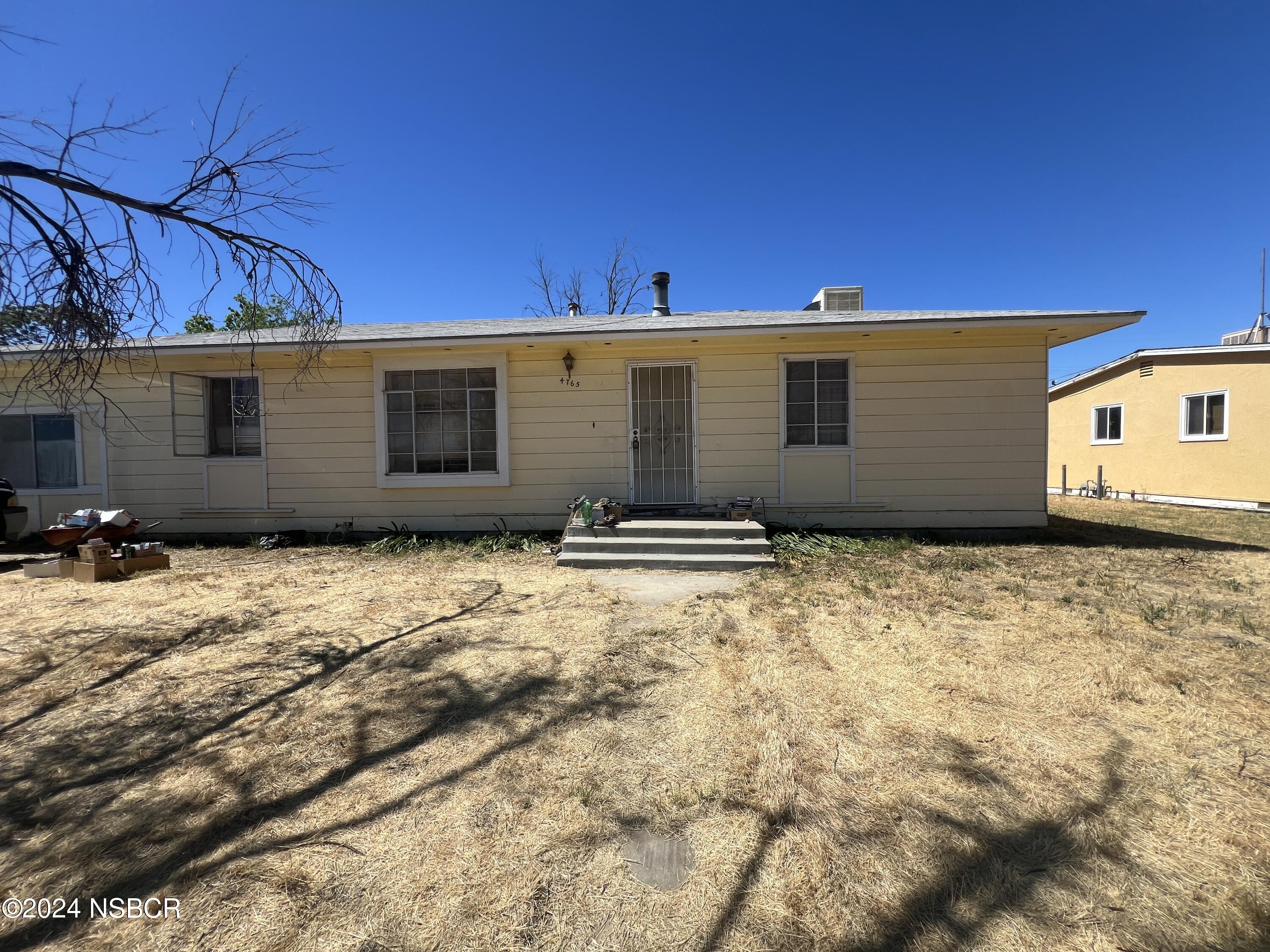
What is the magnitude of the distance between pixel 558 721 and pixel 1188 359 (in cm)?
1499

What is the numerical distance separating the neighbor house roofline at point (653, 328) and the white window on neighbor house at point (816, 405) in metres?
0.64

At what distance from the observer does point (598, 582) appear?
221 inches

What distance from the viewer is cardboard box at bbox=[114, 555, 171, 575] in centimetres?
603

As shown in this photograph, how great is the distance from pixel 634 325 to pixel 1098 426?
13109 millimetres

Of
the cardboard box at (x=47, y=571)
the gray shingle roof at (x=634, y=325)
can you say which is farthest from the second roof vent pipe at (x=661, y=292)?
the cardboard box at (x=47, y=571)

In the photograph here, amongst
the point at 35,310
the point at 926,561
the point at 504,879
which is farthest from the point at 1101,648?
the point at 35,310

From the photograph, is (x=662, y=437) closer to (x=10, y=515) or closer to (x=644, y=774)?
(x=644, y=774)

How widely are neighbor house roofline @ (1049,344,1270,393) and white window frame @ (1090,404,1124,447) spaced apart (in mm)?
811

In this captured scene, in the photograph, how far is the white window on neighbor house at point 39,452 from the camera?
8477 mm

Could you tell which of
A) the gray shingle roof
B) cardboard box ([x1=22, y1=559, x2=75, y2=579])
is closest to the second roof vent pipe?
the gray shingle roof

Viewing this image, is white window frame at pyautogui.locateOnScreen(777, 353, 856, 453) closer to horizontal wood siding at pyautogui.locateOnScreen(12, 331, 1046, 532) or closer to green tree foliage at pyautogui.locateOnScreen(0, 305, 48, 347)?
horizontal wood siding at pyautogui.locateOnScreen(12, 331, 1046, 532)

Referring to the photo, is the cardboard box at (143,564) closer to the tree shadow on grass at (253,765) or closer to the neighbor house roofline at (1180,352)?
the tree shadow on grass at (253,765)

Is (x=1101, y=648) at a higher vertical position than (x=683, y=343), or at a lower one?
lower

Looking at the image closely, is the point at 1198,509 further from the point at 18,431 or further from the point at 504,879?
the point at 18,431
